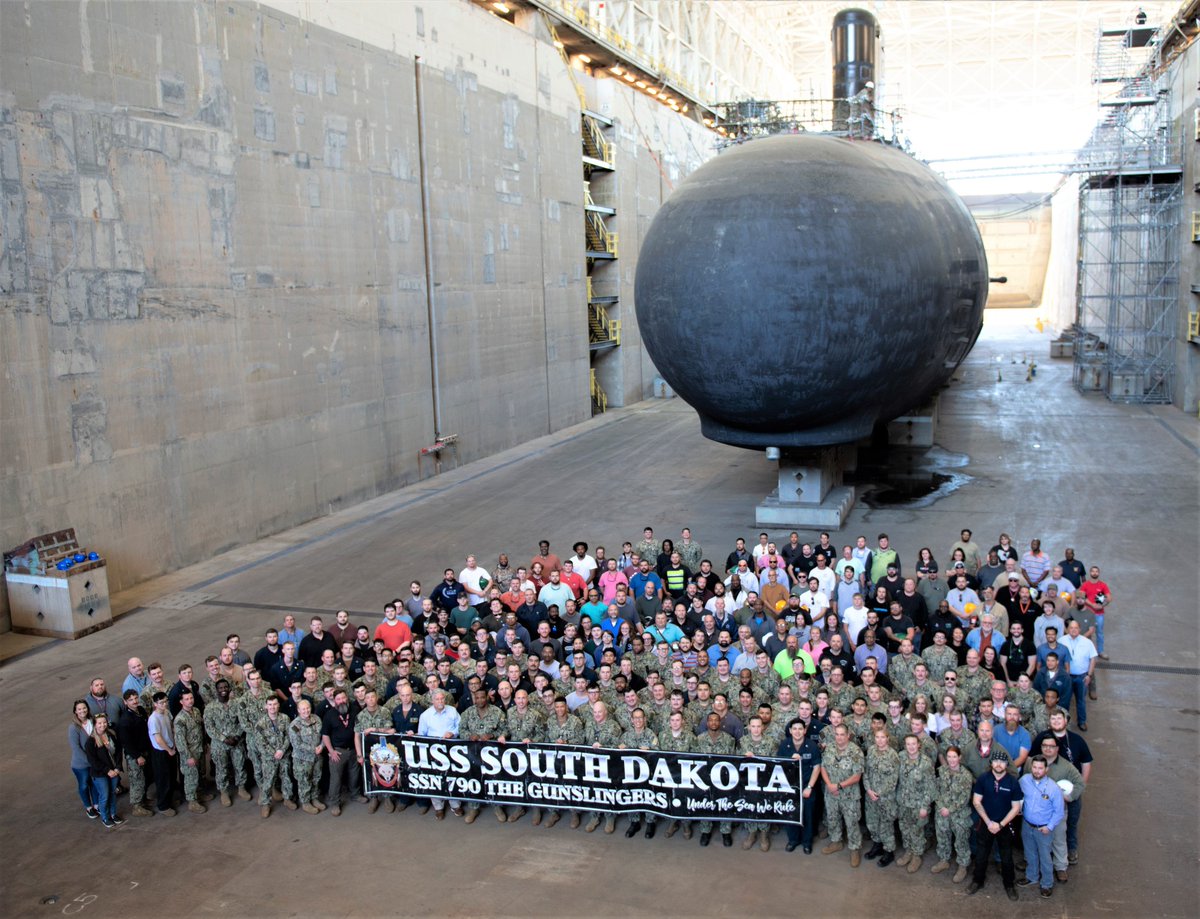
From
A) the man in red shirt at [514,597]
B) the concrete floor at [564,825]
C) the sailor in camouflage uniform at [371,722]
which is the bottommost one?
the concrete floor at [564,825]

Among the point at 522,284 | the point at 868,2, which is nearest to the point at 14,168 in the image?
the point at 522,284

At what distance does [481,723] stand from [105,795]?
3031mm

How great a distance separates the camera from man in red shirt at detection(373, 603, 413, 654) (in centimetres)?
1018

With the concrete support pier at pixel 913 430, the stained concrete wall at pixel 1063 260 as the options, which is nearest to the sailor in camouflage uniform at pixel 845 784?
the concrete support pier at pixel 913 430

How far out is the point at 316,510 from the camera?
18.7m

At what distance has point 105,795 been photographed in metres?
8.31

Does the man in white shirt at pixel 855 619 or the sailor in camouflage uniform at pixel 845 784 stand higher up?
the man in white shirt at pixel 855 619

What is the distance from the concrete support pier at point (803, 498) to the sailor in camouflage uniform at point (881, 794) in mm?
9100

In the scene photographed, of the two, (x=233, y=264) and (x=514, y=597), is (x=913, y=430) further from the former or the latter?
(x=233, y=264)

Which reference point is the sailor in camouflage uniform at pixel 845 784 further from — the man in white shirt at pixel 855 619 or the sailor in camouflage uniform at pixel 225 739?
the sailor in camouflage uniform at pixel 225 739

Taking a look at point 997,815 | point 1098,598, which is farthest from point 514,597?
point 1098,598

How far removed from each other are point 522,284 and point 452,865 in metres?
19.6

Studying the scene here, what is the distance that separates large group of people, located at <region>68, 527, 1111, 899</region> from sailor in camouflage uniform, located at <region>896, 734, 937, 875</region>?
14mm

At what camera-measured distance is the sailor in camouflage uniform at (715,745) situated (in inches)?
307
